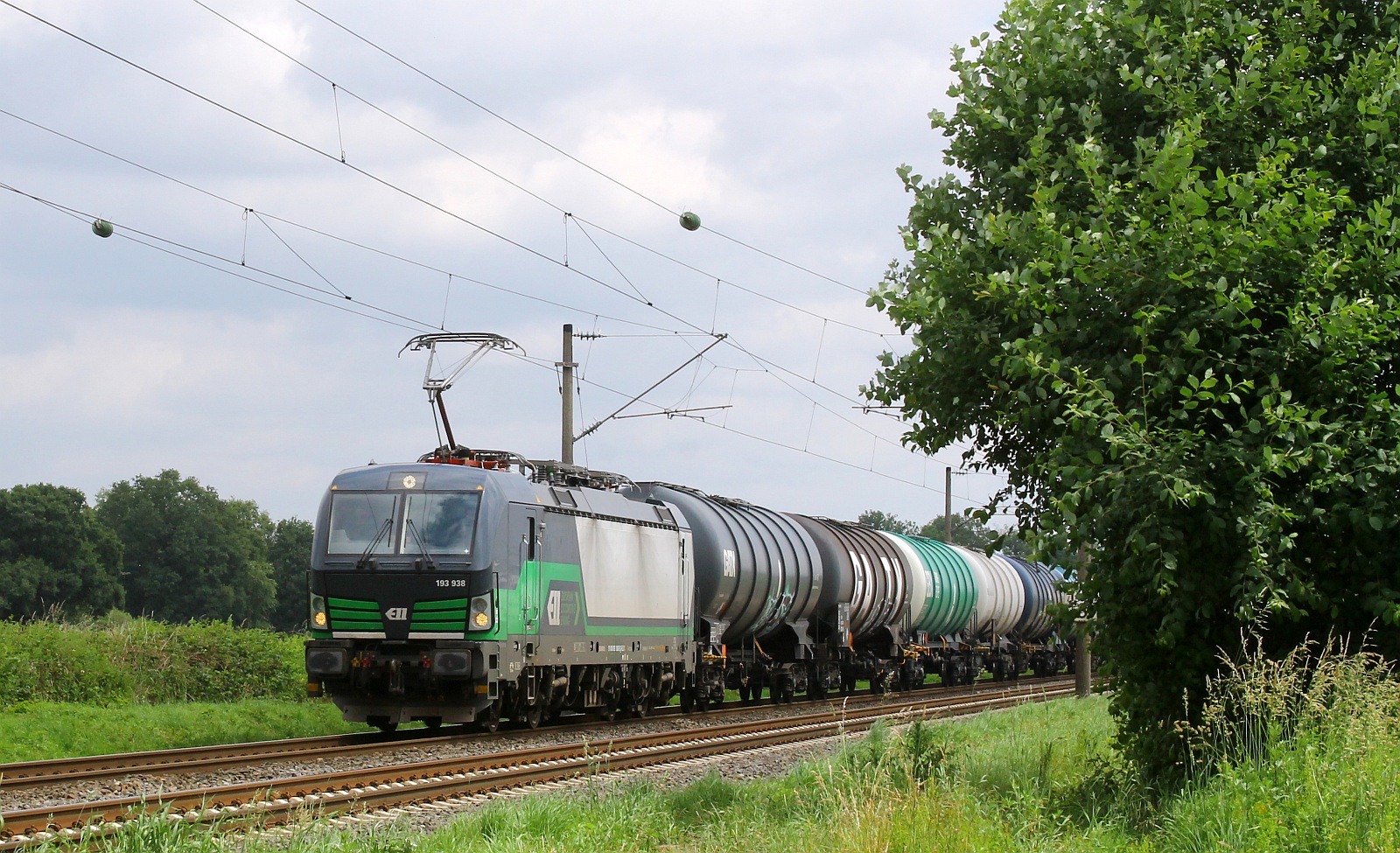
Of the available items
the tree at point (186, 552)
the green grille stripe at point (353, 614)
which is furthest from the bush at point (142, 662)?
the tree at point (186, 552)

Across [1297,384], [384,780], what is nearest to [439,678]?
[384,780]

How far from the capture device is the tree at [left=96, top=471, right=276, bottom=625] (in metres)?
79.1

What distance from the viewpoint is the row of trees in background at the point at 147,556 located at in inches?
2751

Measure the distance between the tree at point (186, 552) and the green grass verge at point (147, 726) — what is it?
62.0 metres

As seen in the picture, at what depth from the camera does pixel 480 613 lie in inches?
645

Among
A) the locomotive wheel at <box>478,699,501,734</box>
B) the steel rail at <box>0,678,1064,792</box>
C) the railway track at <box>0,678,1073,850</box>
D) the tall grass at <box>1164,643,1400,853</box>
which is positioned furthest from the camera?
the locomotive wheel at <box>478,699,501,734</box>

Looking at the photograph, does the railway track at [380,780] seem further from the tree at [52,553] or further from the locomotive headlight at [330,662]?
the tree at [52,553]

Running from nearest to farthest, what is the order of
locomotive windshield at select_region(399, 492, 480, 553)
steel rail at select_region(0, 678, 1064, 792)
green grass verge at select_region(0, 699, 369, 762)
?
steel rail at select_region(0, 678, 1064, 792) < green grass verge at select_region(0, 699, 369, 762) < locomotive windshield at select_region(399, 492, 480, 553)

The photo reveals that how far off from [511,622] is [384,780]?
467 centimetres

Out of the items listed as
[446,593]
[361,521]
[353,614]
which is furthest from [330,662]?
[361,521]

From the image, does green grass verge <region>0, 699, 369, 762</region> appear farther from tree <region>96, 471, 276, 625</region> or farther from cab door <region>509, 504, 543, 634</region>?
tree <region>96, 471, 276, 625</region>

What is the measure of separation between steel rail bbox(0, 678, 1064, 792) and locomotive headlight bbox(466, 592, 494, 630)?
4.73ft

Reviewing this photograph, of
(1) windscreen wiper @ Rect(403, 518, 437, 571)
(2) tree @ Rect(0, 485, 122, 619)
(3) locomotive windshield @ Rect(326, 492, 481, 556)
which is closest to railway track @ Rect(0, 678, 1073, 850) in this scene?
(1) windscreen wiper @ Rect(403, 518, 437, 571)

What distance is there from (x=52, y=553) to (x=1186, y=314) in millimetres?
73101
